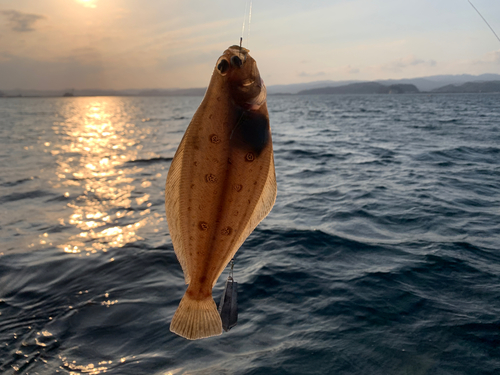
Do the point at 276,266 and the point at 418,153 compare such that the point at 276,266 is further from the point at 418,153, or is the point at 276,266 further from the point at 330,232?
the point at 418,153

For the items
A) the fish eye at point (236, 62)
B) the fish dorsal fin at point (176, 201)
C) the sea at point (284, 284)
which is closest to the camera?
the fish eye at point (236, 62)

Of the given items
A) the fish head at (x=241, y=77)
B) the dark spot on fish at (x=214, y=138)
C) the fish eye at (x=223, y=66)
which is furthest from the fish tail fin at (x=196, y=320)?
the fish eye at (x=223, y=66)

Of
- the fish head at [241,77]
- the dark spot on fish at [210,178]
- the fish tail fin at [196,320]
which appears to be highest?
the fish head at [241,77]

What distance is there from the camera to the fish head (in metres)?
2.44

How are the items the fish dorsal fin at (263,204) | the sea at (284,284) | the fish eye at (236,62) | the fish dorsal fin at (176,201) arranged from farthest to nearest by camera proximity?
the sea at (284,284) < the fish dorsal fin at (263,204) < the fish dorsal fin at (176,201) < the fish eye at (236,62)

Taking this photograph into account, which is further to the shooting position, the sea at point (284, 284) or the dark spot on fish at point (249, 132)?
the sea at point (284, 284)

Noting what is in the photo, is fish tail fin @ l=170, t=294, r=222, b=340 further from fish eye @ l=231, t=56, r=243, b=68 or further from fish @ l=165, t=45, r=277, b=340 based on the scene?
fish eye @ l=231, t=56, r=243, b=68

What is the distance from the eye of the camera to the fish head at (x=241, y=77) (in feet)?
8.02

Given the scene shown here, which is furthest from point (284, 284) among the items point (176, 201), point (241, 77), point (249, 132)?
point (241, 77)

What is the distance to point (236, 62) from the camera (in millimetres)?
2432

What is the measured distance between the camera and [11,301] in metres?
6.70

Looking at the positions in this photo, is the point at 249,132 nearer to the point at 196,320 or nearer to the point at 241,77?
the point at 241,77

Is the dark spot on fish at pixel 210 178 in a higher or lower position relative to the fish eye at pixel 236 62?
lower

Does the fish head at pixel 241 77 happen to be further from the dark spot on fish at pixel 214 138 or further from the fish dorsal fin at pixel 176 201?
the fish dorsal fin at pixel 176 201
